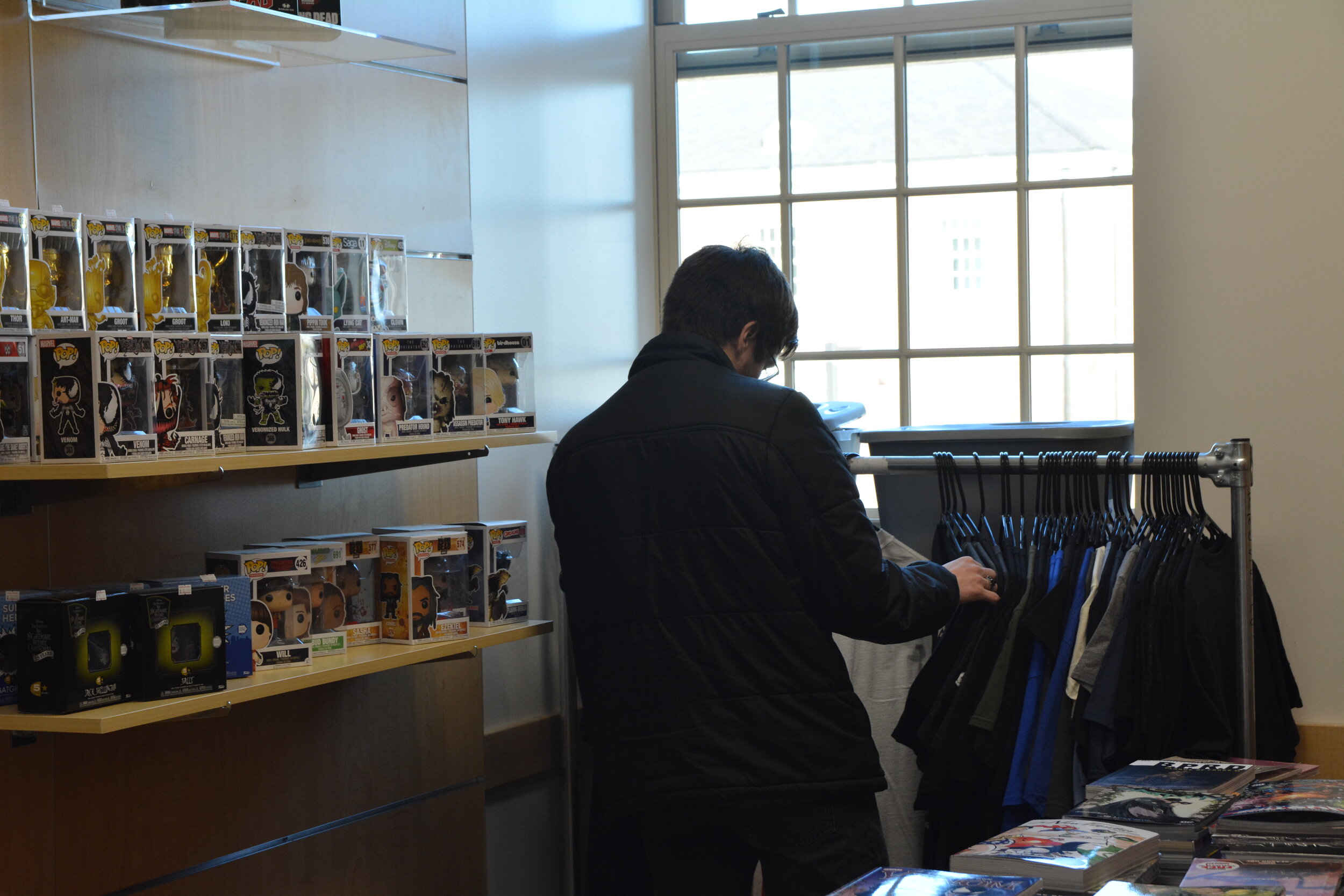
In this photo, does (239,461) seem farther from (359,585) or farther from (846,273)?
(846,273)

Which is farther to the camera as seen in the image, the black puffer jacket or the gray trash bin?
the gray trash bin

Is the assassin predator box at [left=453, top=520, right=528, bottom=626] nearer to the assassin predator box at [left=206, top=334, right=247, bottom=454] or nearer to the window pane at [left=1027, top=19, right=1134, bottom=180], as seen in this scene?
the assassin predator box at [left=206, top=334, right=247, bottom=454]

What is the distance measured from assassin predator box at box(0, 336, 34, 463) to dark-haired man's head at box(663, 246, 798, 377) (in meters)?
1.00

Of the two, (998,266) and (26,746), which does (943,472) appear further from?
A: (26,746)

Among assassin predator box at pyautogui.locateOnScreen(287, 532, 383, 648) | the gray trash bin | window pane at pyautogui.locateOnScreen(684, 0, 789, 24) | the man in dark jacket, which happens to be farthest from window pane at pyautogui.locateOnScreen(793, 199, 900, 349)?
assassin predator box at pyautogui.locateOnScreen(287, 532, 383, 648)

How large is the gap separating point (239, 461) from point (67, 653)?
0.33 meters

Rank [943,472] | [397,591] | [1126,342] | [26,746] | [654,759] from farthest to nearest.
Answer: [1126,342] → [943,472] → [397,591] → [654,759] → [26,746]

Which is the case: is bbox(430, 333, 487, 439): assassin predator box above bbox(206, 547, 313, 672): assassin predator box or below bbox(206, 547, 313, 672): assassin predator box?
above

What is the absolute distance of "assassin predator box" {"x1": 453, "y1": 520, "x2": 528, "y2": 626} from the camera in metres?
2.27

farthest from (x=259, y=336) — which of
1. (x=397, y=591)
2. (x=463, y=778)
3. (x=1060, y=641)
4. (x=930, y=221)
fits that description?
(x=930, y=221)

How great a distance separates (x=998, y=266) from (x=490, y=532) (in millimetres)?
1818

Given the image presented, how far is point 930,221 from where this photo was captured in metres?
3.48

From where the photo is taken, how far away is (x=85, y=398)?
158 centimetres

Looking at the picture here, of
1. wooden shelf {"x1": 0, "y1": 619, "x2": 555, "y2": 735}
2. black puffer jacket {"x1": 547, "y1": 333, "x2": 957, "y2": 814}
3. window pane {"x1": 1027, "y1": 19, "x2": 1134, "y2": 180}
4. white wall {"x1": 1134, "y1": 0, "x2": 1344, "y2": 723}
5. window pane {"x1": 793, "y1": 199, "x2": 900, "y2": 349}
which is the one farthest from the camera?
window pane {"x1": 793, "y1": 199, "x2": 900, "y2": 349}
